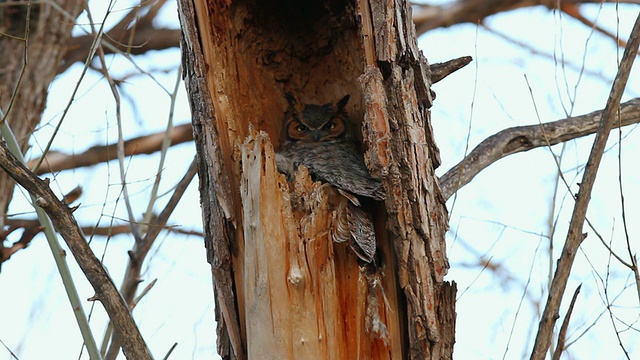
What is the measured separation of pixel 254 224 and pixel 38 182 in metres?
0.68

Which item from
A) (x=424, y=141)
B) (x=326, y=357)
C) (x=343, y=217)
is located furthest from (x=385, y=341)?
(x=424, y=141)

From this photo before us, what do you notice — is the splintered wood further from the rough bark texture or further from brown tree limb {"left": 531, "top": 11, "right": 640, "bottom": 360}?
the rough bark texture

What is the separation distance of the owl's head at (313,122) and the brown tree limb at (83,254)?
1.69m

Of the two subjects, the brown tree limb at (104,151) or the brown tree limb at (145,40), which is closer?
the brown tree limb at (104,151)

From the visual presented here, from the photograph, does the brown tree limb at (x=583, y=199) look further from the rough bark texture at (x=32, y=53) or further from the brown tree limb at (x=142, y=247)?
the rough bark texture at (x=32, y=53)

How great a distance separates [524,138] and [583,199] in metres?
1.06

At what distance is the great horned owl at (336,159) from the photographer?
2420 millimetres

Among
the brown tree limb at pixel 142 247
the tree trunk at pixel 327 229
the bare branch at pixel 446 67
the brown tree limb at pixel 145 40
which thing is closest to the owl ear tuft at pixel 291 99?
the brown tree limb at pixel 142 247

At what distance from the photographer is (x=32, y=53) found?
476cm

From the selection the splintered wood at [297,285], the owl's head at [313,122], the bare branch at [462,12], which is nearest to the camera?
the splintered wood at [297,285]

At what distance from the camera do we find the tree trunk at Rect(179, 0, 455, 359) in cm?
227

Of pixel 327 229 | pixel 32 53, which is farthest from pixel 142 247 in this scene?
pixel 32 53

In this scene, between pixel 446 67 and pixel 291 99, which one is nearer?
pixel 446 67

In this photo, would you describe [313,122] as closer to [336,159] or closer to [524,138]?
[336,159]
